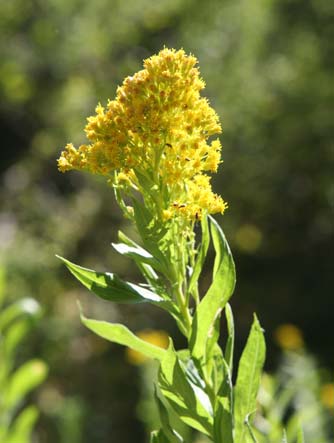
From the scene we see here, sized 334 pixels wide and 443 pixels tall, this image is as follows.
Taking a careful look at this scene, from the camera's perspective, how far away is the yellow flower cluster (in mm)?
1460

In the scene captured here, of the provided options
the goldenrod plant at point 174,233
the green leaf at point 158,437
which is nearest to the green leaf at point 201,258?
the goldenrod plant at point 174,233

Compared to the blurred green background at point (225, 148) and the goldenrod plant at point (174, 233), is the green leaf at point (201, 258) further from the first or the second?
the blurred green background at point (225, 148)

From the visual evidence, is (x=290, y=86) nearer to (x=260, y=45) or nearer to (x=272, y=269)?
(x=260, y=45)

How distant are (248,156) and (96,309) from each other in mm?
2503

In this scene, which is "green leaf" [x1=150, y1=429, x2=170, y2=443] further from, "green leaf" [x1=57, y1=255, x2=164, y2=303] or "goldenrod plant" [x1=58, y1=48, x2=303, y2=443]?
"green leaf" [x1=57, y1=255, x2=164, y2=303]

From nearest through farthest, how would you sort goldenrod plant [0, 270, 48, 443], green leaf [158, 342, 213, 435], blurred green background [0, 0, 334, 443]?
green leaf [158, 342, 213, 435]
goldenrod plant [0, 270, 48, 443]
blurred green background [0, 0, 334, 443]

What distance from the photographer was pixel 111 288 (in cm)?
148

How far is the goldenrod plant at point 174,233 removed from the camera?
4.80 feet

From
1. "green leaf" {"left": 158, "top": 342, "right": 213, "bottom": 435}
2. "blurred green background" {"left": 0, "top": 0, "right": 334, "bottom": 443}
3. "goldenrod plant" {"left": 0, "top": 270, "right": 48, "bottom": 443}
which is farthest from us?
"blurred green background" {"left": 0, "top": 0, "right": 334, "bottom": 443}

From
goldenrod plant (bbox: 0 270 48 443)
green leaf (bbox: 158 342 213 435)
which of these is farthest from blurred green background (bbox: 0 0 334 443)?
green leaf (bbox: 158 342 213 435)

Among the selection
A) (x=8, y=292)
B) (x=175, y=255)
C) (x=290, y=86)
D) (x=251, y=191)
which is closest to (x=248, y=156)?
(x=251, y=191)

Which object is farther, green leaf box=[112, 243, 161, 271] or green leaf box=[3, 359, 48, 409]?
green leaf box=[3, 359, 48, 409]

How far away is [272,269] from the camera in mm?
8523

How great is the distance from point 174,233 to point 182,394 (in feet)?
1.07
